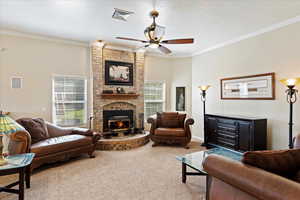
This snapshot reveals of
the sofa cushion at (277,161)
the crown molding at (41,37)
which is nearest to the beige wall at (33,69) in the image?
the crown molding at (41,37)

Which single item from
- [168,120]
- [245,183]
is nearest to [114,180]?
[245,183]

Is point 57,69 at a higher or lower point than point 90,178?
higher

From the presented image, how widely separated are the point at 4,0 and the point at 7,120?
6.74 feet

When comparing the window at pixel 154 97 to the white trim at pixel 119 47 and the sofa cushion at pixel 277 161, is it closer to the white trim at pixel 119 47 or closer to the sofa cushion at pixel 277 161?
the white trim at pixel 119 47

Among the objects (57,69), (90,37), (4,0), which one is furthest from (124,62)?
(4,0)

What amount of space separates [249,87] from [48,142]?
4.61 meters

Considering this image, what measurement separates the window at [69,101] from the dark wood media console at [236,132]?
11.8 feet

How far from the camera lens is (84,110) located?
16.7ft

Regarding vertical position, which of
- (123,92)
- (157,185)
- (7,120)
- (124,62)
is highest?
(124,62)

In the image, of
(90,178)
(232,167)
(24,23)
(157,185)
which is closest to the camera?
(232,167)

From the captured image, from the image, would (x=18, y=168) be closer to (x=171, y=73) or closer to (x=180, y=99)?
(x=180, y=99)

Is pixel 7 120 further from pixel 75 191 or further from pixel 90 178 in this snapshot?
pixel 90 178

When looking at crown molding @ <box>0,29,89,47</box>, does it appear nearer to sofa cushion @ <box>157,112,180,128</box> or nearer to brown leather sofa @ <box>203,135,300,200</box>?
sofa cushion @ <box>157,112,180,128</box>

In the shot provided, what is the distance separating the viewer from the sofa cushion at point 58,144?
10.1 ft
